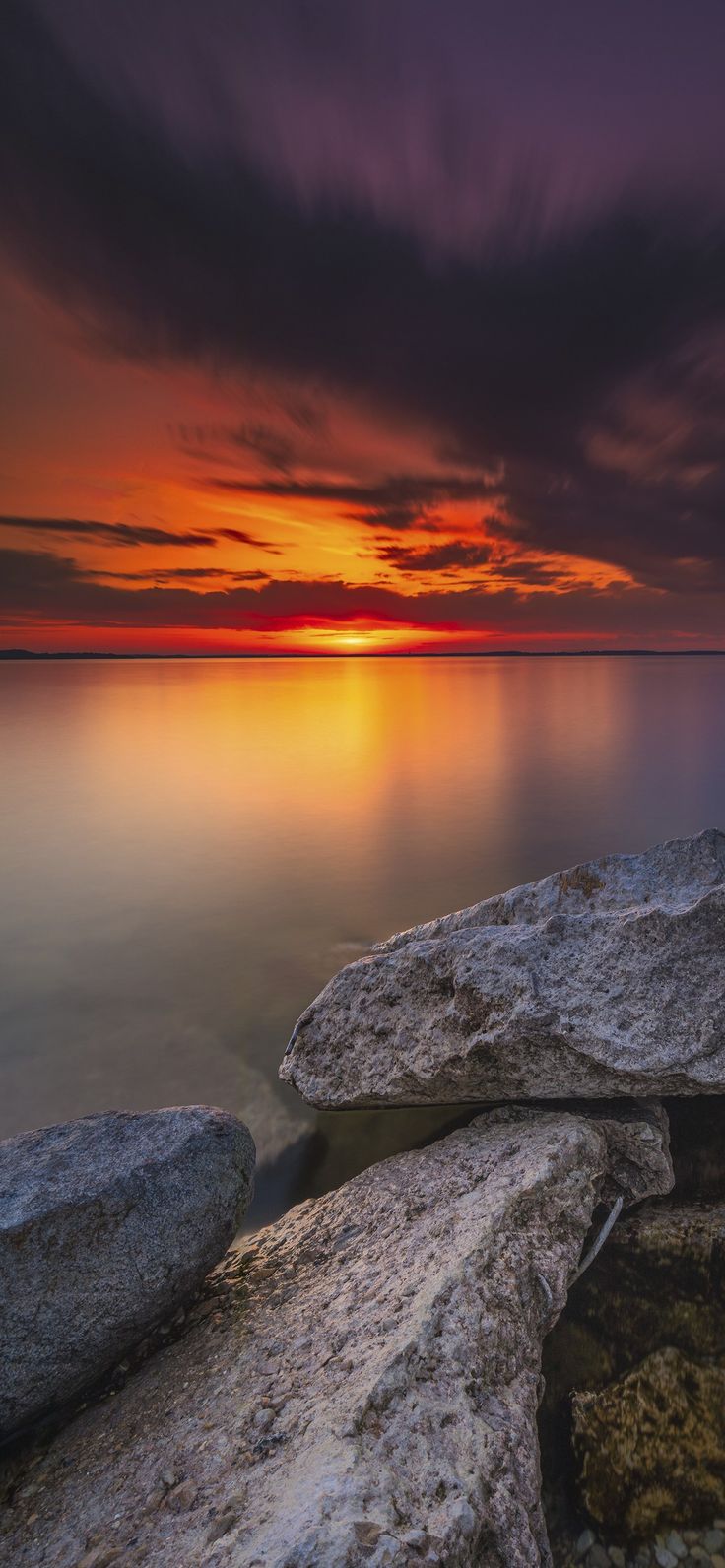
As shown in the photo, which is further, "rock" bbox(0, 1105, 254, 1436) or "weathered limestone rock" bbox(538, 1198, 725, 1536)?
"rock" bbox(0, 1105, 254, 1436)

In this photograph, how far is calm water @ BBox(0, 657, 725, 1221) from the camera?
657 centimetres

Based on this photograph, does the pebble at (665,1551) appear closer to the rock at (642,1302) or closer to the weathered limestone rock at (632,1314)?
the weathered limestone rock at (632,1314)

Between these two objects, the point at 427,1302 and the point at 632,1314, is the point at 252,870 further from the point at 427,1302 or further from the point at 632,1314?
the point at 427,1302

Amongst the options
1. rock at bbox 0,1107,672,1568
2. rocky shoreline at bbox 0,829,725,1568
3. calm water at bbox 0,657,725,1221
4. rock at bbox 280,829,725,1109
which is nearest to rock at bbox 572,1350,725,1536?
rocky shoreline at bbox 0,829,725,1568

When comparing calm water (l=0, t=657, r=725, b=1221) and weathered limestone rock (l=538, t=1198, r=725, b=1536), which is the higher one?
weathered limestone rock (l=538, t=1198, r=725, b=1536)

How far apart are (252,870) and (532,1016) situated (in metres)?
9.35

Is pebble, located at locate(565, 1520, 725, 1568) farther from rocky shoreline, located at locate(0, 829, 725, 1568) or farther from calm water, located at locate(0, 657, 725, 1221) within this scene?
calm water, located at locate(0, 657, 725, 1221)

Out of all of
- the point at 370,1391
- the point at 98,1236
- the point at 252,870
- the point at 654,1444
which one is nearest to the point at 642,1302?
the point at 654,1444

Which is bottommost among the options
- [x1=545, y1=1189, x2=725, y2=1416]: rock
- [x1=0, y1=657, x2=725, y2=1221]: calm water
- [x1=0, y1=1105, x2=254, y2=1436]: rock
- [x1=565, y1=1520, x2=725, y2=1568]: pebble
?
[x1=0, y1=657, x2=725, y2=1221]: calm water

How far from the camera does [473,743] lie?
2961 cm

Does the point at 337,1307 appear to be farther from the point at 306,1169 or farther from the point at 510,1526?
the point at 306,1169

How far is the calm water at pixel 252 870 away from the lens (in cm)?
657

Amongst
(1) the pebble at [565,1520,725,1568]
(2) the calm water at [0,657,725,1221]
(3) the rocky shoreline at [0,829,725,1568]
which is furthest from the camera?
(2) the calm water at [0,657,725,1221]

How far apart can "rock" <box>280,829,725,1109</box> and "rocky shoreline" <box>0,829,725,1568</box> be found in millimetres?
17
